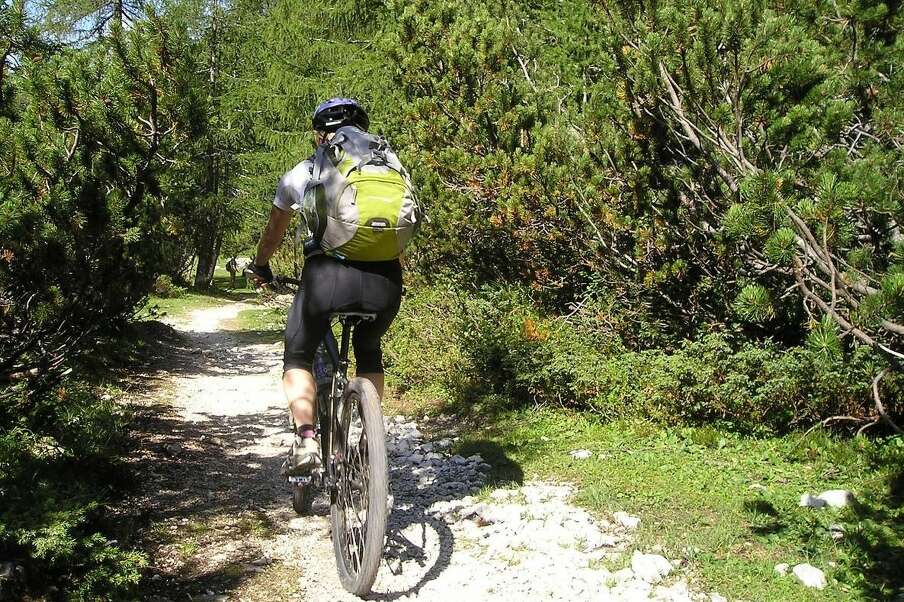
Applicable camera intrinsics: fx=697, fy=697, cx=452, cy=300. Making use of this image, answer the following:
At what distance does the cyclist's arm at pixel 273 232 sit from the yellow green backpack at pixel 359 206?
31cm

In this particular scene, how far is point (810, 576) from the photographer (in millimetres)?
3367

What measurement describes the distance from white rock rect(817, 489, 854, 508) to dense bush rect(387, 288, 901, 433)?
835mm

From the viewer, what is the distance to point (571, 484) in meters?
4.90

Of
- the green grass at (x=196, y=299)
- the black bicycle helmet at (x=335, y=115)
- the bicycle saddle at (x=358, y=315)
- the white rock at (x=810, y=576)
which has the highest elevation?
the black bicycle helmet at (x=335, y=115)

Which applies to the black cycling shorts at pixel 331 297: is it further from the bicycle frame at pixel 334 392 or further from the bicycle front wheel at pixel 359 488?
the bicycle front wheel at pixel 359 488

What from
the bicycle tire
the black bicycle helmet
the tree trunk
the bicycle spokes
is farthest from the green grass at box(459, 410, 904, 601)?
the tree trunk

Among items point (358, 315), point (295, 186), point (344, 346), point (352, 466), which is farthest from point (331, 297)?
point (352, 466)

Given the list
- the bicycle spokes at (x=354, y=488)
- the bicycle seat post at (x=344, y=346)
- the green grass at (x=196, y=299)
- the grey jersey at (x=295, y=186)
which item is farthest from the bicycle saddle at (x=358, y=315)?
the green grass at (x=196, y=299)

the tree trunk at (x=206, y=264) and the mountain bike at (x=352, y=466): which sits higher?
the mountain bike at (x=352, y=466)

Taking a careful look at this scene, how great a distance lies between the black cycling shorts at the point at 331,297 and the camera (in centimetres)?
343

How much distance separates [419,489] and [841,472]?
115 inches

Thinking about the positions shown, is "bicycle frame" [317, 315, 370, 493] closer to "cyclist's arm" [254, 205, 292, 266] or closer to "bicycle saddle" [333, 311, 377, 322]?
"bicycle saddle" [333, 311, 377, 322]

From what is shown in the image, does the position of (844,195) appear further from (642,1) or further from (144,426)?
(144,426)

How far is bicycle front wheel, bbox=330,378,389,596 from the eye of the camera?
A: 3.13 meters
